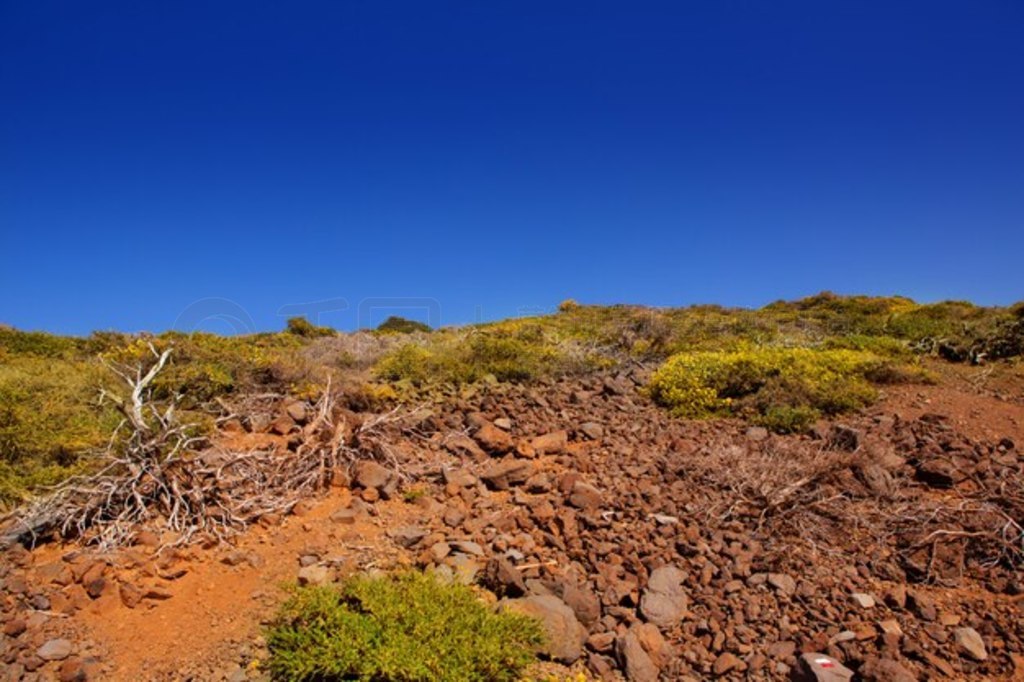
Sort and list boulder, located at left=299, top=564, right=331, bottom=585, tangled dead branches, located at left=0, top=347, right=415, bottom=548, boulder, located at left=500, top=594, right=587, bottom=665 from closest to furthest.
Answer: boulder, located at left=500, top=594, right=587, bottom=665
boulder, located at left=299, top=564, right=331, bottom=585
tangled dead branches, located at left=0, top=347, right=415, bottom=548

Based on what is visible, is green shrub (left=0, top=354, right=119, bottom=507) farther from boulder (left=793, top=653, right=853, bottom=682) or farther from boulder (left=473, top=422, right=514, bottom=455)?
boulder (left=793, top=653, right=853, bottom=682)

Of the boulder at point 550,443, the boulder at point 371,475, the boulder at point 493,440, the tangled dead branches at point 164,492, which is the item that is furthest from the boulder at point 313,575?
the boulder at point 550,443

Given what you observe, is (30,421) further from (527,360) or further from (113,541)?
(527,360)

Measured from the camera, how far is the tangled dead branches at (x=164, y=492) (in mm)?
4703

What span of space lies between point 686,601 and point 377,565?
206 cm

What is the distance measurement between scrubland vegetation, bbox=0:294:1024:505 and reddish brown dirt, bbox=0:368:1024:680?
129cm

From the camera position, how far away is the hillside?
11.9 feet

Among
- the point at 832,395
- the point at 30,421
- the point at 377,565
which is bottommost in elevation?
the point at 377,565

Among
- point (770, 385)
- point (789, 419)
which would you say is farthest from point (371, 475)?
point (770, 385)

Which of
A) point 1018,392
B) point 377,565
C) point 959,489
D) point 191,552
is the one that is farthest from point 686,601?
point 1018,392

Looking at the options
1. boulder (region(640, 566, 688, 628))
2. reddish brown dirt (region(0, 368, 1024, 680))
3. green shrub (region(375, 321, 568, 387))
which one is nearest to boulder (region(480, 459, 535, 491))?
reddish brown dirt (region(0, 368, 1024, 680))

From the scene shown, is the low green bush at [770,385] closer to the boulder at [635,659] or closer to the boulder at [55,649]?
the boulder at [635,659]

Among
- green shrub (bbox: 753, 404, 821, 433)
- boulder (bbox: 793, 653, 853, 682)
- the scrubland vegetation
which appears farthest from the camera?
green shrub (bbox: 753, 404, 821, 433)

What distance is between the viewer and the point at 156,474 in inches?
195
